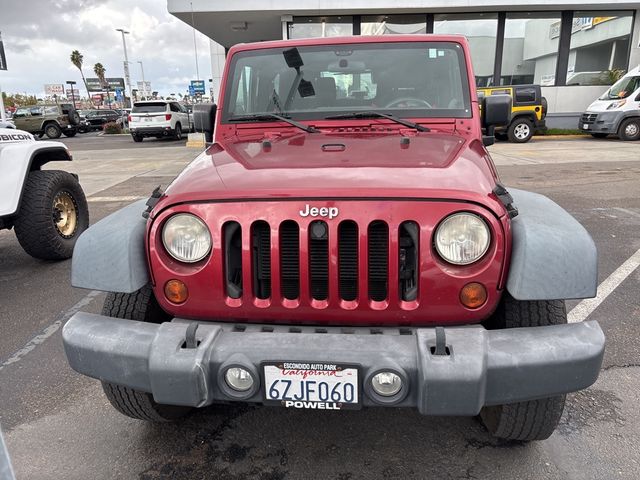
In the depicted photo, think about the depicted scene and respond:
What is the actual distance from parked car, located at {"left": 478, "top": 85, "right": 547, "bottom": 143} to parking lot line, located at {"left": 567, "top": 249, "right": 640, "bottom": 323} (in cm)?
1151

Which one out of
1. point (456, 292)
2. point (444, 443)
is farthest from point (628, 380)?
point (456, 292)

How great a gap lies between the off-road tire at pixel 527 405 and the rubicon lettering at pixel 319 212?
2.53 ft

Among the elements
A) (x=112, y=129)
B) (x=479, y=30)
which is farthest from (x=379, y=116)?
(x=112, y=129)

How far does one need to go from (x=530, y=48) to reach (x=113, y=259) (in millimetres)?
20305

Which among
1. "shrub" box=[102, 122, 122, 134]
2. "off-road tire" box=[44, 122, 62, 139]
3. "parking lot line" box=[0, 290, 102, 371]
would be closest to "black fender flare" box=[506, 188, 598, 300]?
"parking lot line" box=[0, 290, 102, 371]

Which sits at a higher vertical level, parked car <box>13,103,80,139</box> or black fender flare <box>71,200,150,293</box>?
black fender flare <box>71,200,150,293</box>

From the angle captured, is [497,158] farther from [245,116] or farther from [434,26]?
[245,116]

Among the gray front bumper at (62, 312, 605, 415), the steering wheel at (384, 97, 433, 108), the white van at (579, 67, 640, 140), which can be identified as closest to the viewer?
the gray front bumper at (62, 312, 605, 415)

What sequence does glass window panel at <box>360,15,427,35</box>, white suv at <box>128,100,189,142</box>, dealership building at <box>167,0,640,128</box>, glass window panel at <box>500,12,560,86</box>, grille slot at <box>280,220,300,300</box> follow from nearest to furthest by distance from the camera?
grille slot at <box>280,220,300,300</box>
dealership building at <box>167,0,640,128</box>
glass window panel at <box>360,15,427,35</box>
glass window panel at <box>500,12,560,86</box>
white suv at <box>128,100,189,142</box>

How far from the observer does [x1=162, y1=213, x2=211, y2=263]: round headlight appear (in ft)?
6.63

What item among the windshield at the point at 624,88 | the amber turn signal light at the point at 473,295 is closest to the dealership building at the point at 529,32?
the windshield at the point at 624,88

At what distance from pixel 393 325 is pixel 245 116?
1848 millimetres

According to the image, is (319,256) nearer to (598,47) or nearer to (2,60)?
(2,60)

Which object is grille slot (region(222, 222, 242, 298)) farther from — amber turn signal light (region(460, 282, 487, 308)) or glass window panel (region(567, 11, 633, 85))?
glass window panel (region(567, 11, 633, 85))
